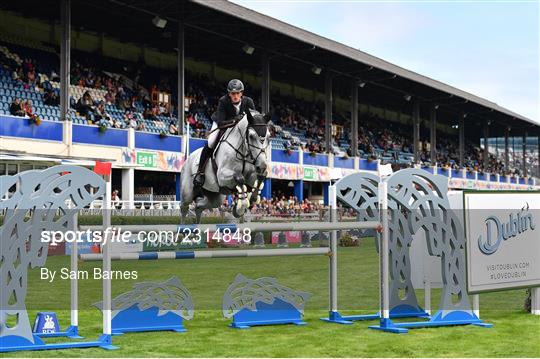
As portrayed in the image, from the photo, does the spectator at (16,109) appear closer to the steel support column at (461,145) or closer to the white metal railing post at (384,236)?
the white metal railing post at (384,236)

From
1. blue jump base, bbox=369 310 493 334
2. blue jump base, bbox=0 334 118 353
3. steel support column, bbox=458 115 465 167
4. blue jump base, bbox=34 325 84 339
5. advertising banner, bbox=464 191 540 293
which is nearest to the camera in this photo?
blue jump base, bbox=0 334 118 353

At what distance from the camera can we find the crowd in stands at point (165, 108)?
79.4ft

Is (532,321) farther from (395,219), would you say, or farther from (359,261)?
(359,261)

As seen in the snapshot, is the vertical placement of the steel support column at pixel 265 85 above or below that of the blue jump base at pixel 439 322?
above

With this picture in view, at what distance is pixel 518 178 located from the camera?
189 feet

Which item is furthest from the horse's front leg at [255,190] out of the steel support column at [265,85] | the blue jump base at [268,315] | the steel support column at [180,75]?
the steel support column at [265,85]

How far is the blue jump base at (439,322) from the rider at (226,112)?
2655 millimetres

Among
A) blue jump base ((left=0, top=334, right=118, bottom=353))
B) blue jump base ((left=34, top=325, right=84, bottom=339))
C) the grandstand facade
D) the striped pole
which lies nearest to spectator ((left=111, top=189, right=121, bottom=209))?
the grandstand facade

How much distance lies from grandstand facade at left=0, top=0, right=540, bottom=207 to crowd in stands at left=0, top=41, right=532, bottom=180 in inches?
2.8

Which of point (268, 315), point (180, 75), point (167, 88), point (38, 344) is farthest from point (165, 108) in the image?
point (38, 344)

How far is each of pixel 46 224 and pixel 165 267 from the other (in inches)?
390

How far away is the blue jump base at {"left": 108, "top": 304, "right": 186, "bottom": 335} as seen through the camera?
7.57 meters

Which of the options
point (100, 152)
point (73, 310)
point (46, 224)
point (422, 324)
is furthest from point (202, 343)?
point (100, 152)

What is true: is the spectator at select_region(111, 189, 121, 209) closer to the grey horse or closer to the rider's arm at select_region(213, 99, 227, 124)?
the rider's arm at select_region(213, 99, 227, 124)
